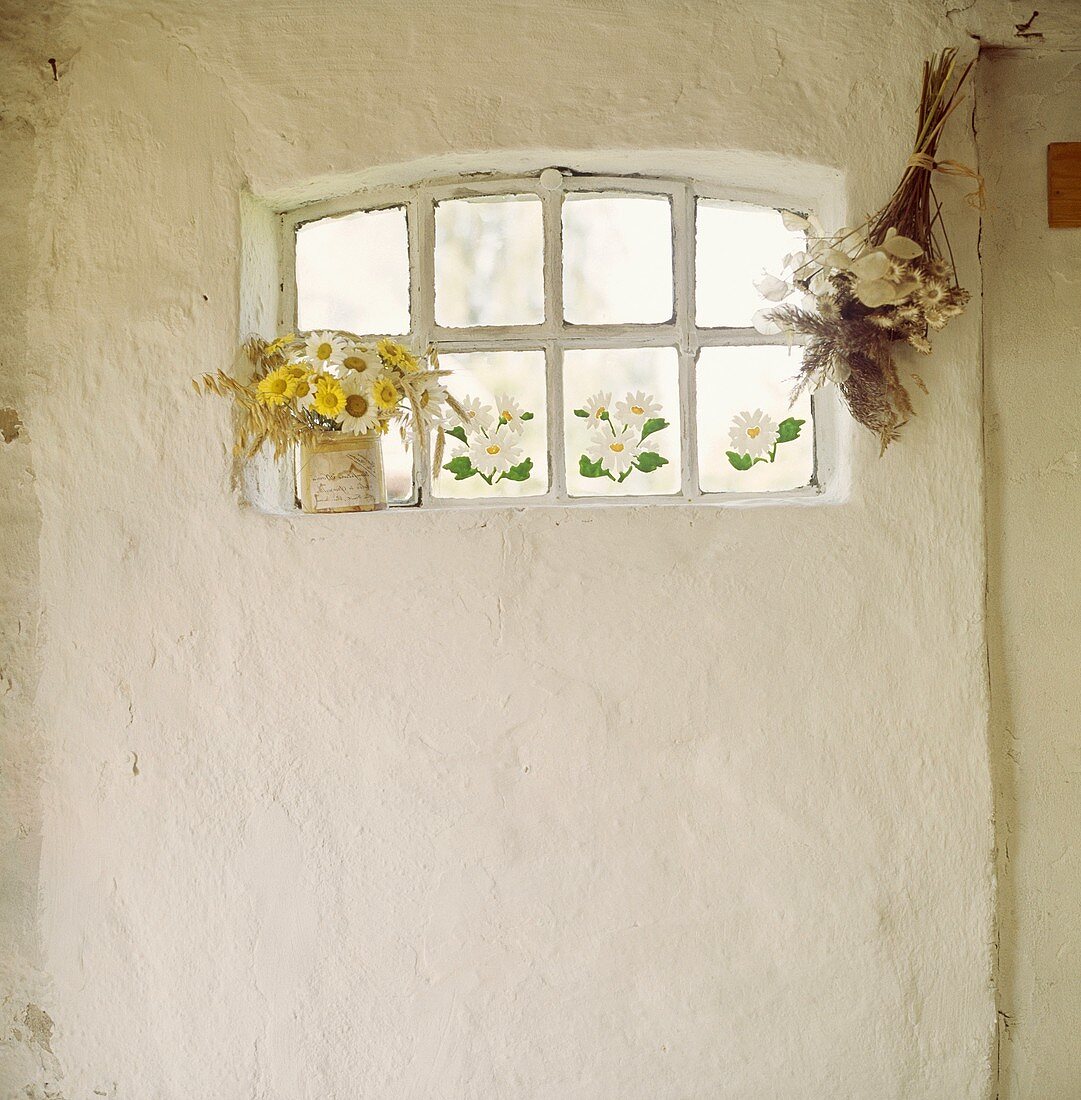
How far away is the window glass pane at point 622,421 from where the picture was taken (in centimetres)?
182

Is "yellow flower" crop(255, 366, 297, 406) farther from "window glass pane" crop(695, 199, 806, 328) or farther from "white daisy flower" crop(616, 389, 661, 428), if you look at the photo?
"window glass pane" crop(695, 199, 806, 328)

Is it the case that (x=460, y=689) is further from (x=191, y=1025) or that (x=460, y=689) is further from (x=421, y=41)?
(x=421, y=41)

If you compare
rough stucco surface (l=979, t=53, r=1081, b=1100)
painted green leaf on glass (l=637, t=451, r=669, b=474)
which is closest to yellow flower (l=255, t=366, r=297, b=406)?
painted green leaf on glass (l=637, t=451, r=669, b=474)

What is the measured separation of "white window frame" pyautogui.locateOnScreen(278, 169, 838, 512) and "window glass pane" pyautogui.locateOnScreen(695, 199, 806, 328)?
2 centimetres

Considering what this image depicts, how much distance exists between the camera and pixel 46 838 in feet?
5.38

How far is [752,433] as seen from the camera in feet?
5.92

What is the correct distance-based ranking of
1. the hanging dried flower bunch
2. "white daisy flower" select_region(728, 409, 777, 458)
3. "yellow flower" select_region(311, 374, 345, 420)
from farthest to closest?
1. "white daisy flower" select_region(728, 409, 777, 458)
2. "yellow flower" select_region(311, 374, 345, 420)
3. the hanging dried flower bunch

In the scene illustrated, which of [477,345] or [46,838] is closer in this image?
[46,838]

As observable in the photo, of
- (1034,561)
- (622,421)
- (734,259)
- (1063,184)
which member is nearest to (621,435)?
(622,421)

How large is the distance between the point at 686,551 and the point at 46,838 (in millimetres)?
1353

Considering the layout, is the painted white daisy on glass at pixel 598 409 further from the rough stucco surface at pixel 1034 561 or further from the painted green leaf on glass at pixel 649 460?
the rough stucco surface at pixel 1034 561

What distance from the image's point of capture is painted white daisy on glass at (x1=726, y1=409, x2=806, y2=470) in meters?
1.81

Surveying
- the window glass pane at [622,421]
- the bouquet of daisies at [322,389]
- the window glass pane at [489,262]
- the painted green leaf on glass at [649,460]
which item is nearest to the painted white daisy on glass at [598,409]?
the window glass pane at [622,421]

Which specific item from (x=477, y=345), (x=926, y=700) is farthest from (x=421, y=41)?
(x=926, y=700)
